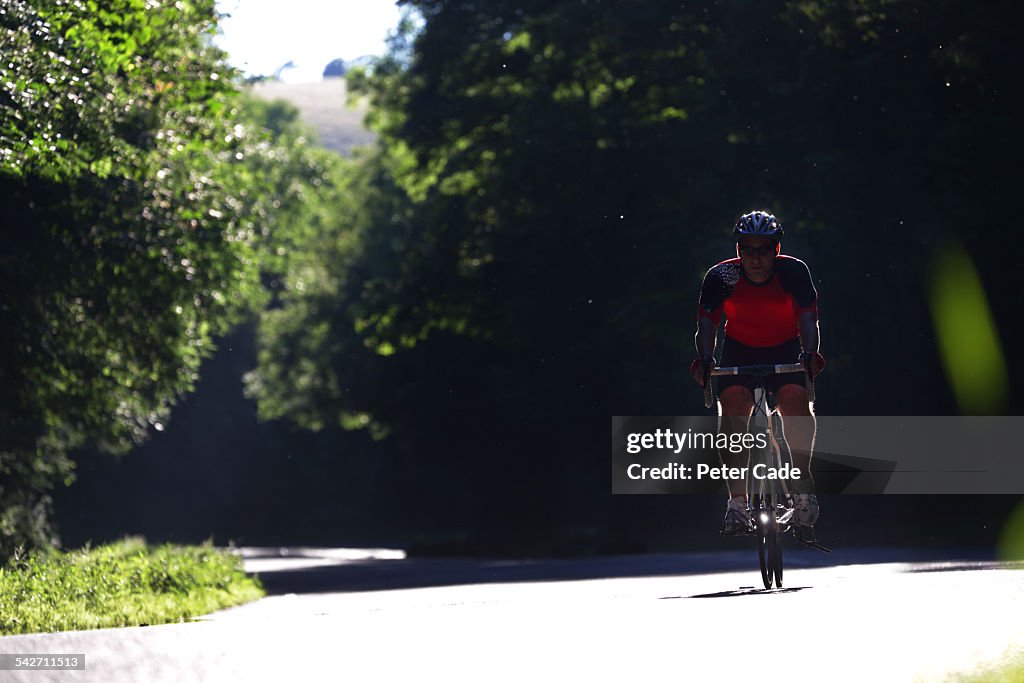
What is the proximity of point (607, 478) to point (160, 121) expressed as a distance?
1588 centimetres

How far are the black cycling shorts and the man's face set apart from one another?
524mm

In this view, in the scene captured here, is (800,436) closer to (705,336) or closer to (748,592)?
(705,336)

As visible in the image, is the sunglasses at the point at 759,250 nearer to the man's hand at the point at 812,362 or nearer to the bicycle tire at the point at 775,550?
the man's hand at the point at 812,362

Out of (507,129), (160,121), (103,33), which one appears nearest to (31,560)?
(103,33)

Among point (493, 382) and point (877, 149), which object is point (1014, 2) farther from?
point (493, 382)

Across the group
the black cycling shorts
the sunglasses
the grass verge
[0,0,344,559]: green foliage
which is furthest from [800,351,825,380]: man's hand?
[0,0,344,559]: green foliage

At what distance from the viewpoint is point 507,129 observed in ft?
122

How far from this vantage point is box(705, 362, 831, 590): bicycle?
11049 mm

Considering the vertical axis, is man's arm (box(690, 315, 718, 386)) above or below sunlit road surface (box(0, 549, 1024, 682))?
above

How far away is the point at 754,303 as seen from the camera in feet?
36.3

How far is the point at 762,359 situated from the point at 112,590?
7189 mm
